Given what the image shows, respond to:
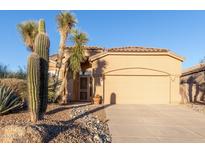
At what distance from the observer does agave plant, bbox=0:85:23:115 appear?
11.9 meters

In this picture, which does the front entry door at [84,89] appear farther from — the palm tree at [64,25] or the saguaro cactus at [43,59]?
the saguaro cactus at [43,59]

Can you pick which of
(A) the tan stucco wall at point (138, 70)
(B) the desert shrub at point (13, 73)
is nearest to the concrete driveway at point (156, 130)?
(A) the tan stucco wall at point (138, 70)

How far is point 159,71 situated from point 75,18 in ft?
25.5

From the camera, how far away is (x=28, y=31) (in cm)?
Answer: 2011

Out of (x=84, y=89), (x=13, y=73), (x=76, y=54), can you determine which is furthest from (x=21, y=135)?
(x=84, y=89)

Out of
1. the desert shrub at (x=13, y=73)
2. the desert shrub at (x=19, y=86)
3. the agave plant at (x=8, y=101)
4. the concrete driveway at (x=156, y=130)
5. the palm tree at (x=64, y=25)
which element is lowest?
the concrete driveway at (x=156, y=130)

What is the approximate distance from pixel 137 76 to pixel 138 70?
46cm

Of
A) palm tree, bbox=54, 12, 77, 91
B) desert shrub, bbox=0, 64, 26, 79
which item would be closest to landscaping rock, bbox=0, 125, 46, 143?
palm tree, bbox=54, 12, 77, 91

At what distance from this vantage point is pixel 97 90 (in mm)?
20875

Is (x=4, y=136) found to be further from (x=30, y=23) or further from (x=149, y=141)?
(x=30, y=23)

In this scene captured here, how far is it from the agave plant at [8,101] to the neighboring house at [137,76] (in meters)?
8.67

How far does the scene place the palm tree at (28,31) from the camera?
19.9m

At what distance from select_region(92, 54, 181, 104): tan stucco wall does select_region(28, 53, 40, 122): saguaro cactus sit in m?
11.2
